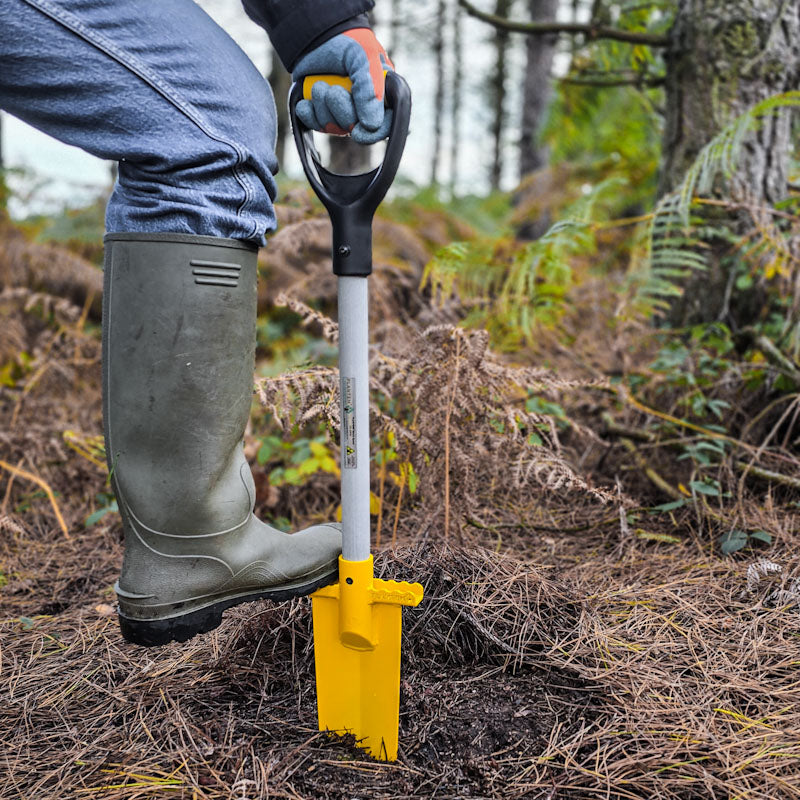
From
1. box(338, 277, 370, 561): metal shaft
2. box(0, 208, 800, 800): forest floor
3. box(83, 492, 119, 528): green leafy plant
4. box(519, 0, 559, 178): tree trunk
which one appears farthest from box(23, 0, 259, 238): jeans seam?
box(519, 0, 559, 178): tree trunk

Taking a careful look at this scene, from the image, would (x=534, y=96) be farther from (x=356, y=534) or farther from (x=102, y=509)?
(x=356, y=534)

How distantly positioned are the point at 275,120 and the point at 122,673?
1.22 metres

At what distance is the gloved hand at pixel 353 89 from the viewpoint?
1136mm

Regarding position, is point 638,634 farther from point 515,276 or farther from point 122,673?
point 515,276

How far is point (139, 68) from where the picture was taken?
3.47ft

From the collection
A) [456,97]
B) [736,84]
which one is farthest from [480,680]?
[456,97]

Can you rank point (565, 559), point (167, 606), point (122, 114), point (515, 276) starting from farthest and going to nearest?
point (515, 276), point (565, 559), point (167, 606), point (122, 114)

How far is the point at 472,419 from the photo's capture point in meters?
1.76

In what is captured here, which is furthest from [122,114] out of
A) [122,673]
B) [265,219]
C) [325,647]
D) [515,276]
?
[515,276]

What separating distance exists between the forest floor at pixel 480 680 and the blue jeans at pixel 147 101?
2.98ft

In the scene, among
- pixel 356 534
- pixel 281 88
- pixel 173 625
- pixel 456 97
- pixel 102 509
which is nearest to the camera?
pixel 173 625

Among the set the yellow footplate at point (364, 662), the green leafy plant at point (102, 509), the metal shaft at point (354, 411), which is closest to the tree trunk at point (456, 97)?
the green leafy plant at point (102, 509)

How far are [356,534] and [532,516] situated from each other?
3.25 feet

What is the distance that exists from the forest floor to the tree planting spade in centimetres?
7
